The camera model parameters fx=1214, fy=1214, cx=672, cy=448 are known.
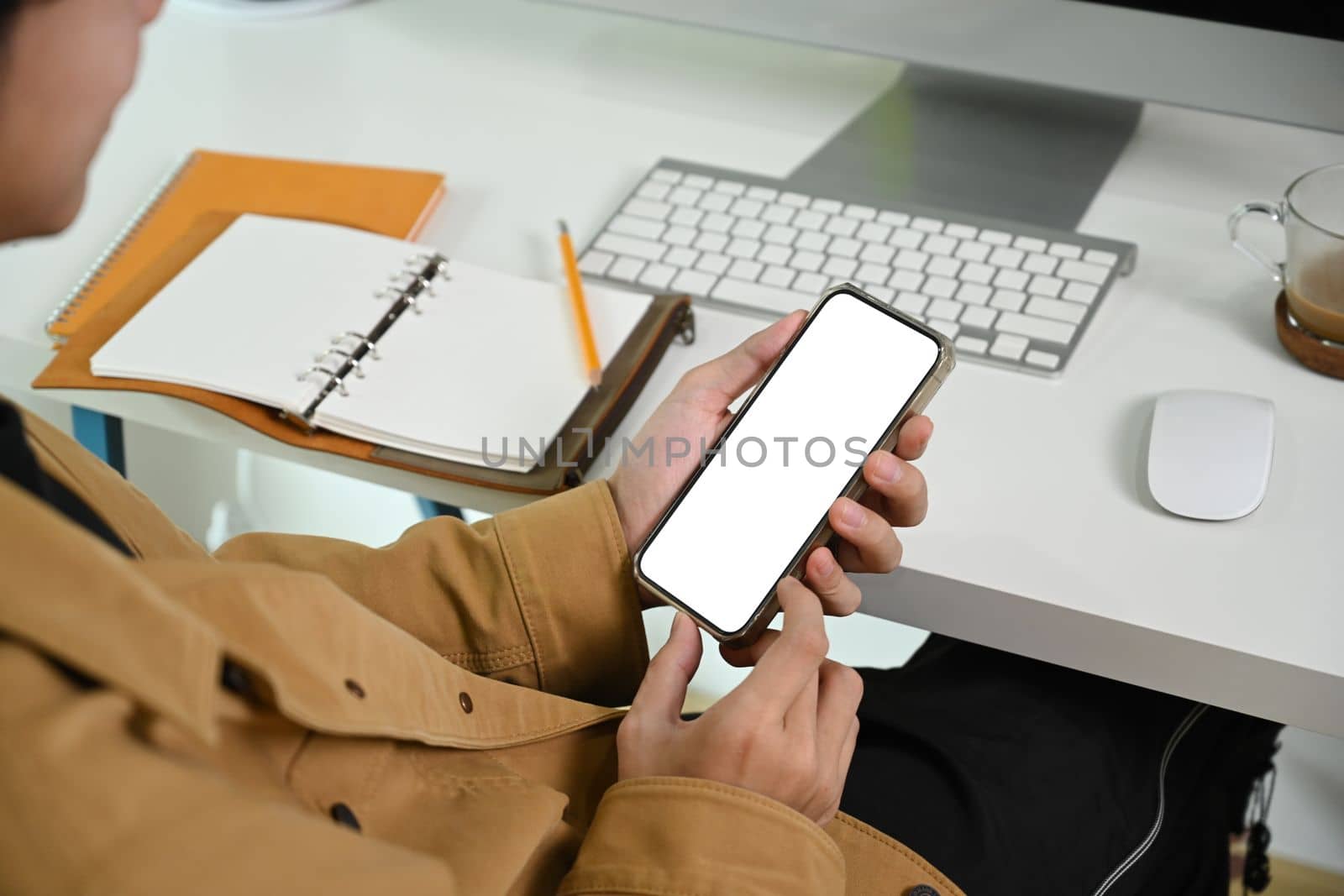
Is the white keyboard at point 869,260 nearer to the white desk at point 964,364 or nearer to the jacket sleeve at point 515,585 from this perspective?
the white desk at point 964,364

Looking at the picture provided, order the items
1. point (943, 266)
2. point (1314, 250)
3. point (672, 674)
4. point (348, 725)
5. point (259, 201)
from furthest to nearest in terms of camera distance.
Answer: point (259, 201) → point (943, 266) → point (1314, 250) → point (672, 674) → point (348, 725)

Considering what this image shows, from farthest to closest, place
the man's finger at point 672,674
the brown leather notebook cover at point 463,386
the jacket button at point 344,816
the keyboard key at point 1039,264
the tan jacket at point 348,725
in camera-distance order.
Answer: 1. the keyboard key at point 1039,264
2. the brown leather notebook cover at point 463,386
3. the man's finger at point 672,674
4. the jacket button at point 344,816
5. the tan jacket at point 348,725

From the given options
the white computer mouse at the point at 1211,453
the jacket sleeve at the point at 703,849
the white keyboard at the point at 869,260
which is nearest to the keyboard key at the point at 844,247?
the white keyboard at the point at 869,260

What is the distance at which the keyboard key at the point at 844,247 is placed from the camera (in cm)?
83

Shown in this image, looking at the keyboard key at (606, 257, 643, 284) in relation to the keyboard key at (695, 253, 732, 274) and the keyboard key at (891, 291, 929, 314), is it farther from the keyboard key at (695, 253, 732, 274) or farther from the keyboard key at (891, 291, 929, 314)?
the keyboard key at (891, 291, 929, 314)

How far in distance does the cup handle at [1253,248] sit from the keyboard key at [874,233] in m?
0.22

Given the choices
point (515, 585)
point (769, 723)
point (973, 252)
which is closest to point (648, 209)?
point (973, 252)

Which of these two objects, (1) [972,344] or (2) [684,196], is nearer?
(1) [972,344]

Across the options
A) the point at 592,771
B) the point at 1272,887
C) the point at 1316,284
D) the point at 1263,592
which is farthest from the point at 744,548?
the point at 1272,887

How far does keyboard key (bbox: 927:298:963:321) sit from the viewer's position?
78 centimetres

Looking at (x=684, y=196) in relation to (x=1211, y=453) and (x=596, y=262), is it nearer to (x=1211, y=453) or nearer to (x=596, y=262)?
(x=596, y=262)

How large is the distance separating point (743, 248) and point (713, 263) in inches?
1.0

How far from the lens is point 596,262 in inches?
33.7

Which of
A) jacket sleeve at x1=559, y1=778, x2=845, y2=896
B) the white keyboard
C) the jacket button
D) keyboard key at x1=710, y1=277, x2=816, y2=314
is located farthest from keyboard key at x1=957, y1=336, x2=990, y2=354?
the jacket button
